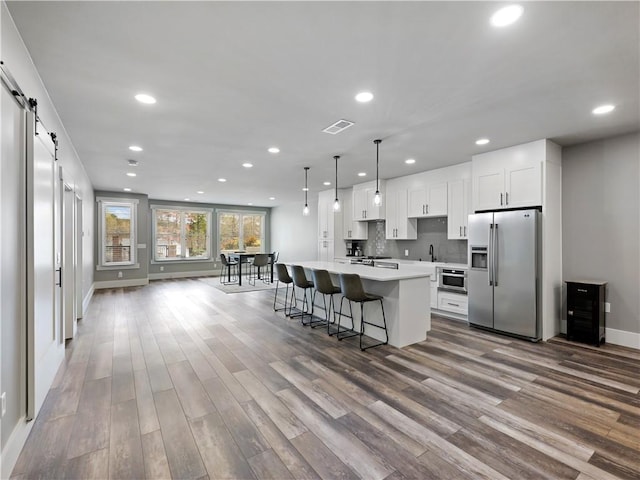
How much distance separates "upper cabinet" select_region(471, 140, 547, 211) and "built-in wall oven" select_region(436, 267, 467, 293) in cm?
106

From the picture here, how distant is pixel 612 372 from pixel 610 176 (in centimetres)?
245

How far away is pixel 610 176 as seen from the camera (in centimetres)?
398

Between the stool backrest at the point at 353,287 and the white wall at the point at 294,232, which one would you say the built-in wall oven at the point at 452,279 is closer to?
the stool backrest at the point at 353,287

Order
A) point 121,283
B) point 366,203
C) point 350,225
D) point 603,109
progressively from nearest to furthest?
point 603,109 < point 366,203 < point 350,225 < point 121,283

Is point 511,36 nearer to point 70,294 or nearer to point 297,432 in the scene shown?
point 297,432

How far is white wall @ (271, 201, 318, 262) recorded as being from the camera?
10.4 meters

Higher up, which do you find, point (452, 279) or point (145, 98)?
point (145, 98)

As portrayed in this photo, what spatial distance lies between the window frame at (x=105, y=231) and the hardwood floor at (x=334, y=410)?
16.6 feet

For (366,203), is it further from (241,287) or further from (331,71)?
(331,71)

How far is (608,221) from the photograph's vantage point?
400 cm

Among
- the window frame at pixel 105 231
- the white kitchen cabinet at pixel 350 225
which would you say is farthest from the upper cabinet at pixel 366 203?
the window frame at pixel 105 231

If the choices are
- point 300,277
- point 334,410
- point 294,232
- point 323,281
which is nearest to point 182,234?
point 294,232

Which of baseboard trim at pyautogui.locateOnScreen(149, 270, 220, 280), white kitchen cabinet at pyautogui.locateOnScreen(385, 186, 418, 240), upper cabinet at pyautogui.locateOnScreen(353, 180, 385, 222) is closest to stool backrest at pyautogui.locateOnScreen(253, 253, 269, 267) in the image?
baseboard trim at pyautogui.locateOnScreen(149, 270, 220, 280)

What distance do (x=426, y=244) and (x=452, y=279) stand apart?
1.20 metres
